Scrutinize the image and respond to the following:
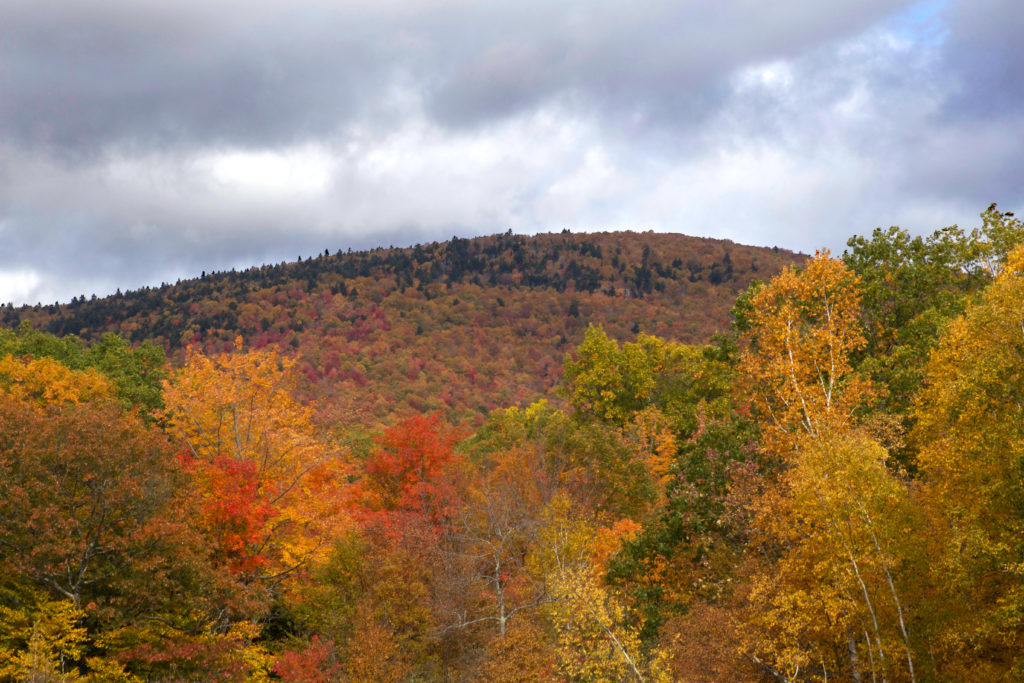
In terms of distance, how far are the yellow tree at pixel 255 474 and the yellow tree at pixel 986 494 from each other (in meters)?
22.4

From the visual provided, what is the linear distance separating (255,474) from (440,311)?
124449 millimetres

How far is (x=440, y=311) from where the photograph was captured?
495 feet

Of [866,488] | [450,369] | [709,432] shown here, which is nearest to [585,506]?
[709,432]

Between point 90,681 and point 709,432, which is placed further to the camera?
point 709,432

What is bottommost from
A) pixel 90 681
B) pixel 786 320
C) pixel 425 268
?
pixel 90 681

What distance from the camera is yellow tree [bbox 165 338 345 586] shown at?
25.5 meters

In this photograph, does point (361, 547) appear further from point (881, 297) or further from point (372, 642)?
point (881, 297)

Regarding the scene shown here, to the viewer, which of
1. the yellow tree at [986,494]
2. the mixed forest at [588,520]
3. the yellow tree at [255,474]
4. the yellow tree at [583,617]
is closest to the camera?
the yellow tree at [986,494]

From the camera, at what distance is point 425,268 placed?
17662cm

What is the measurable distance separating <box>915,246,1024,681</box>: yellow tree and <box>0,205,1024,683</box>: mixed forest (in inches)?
3.2

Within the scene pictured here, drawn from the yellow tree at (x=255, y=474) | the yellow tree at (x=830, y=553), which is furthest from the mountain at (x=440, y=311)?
the yellow tree at (x=830, y=553)

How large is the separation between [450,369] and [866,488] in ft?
344

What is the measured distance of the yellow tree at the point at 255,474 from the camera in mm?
25484

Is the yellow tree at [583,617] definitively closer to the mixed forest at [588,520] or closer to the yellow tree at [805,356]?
the mixed forest at [588,520]
